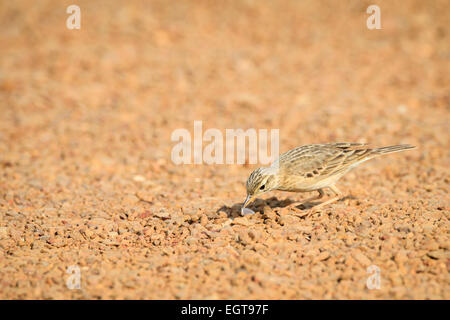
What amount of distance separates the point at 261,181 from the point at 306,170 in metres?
0.75

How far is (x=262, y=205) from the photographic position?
278 inches

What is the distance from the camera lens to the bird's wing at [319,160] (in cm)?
646

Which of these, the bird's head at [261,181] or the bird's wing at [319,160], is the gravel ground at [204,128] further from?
the bird's wing at [319,160]

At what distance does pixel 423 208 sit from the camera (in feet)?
21.2

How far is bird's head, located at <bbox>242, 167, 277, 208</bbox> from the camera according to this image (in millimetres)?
6160

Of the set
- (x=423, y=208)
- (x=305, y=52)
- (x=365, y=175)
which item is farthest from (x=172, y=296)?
(x=305, y=52)

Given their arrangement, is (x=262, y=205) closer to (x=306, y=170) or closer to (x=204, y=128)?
(x=306, y=170)

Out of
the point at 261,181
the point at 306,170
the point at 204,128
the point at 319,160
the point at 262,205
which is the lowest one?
the point at 262,205

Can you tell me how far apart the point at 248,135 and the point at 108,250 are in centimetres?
548

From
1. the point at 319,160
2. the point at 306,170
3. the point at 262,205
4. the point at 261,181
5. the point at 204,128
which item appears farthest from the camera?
the point at 204,128

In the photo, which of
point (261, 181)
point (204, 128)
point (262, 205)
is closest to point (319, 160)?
point (261, 181)

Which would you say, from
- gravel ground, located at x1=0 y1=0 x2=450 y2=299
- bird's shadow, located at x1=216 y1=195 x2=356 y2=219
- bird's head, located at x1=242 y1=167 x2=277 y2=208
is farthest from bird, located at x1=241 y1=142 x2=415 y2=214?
gravel ground, located at x1=0 y1=0 x2=450 y2=299

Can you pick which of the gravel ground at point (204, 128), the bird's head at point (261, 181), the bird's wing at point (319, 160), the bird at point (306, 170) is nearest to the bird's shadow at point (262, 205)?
the gravel ground at point (204, 128)

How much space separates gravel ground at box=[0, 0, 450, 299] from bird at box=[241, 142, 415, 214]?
427 mm
